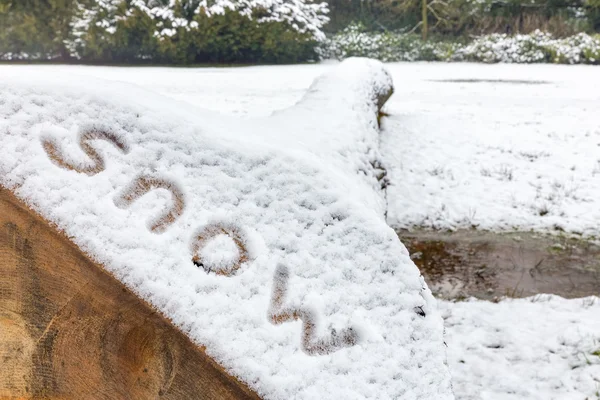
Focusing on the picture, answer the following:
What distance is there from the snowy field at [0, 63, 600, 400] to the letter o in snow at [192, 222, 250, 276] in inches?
21.5

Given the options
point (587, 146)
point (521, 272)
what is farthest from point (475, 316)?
point (587, 146)

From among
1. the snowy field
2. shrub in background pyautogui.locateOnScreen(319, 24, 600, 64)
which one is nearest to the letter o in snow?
the snowy field

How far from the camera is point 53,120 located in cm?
108

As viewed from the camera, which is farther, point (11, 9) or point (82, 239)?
point (11, 9)

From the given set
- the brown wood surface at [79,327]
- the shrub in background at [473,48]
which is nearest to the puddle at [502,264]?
the brown wood surface at [79,327]

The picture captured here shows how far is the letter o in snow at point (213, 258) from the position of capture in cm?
103

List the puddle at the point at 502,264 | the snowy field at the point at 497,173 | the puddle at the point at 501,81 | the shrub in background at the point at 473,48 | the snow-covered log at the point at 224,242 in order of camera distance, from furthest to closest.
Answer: the shrub in background at the point at 473,48 → the puddle at the point at 501,81 → the puddle at the point at 502,264 → the snowy field at the point at 497,173 → the snow-covered log at the point at 224,242

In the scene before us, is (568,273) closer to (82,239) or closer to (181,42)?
(82,239)

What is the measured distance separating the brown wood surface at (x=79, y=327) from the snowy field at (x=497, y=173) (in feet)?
1.46

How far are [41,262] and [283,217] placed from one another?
1.58 ft

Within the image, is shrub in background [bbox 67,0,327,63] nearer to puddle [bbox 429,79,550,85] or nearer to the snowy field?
the snowy field

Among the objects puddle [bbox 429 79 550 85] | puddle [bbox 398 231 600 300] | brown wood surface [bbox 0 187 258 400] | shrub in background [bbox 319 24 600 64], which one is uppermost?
shrub in background [bbox 319 24 600 64]

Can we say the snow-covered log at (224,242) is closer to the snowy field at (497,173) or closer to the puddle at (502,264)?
the snowy field at (497,173)

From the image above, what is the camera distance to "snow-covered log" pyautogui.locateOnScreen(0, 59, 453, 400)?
38.2 inches
